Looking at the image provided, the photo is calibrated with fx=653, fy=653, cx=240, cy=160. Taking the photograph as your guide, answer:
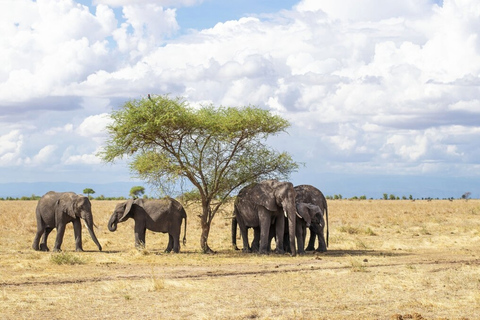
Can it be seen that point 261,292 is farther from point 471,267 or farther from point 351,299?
point 471,267

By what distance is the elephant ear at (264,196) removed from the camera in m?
24.7

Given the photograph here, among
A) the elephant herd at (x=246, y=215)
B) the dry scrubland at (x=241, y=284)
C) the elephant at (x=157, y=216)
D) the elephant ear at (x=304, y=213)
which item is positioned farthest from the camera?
the elephant at (x=157, y=216)

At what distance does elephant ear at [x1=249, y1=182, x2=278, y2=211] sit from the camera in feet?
80.9

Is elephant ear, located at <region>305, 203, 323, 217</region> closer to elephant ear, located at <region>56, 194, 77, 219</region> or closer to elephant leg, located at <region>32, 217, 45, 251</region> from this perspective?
elephant ear, located at <region>56, 194, 77, 219</region>

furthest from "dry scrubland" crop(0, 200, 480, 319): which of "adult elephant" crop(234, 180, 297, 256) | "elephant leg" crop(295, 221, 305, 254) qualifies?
"adult elephant" crop(234, 180, 297, 256)

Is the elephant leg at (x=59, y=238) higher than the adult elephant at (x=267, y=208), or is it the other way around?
the adult elephant at (x=267, y=208)

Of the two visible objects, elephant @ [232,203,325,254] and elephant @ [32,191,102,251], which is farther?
elephant @ [32,191,102,251]

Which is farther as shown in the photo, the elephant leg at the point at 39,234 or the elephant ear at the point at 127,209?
the elephant leg at the point at 39,234

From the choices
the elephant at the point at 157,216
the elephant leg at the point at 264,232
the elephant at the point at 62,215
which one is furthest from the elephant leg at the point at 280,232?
the elephant at the point at 62,215

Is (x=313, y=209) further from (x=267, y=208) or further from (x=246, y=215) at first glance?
(x=246, y=215)

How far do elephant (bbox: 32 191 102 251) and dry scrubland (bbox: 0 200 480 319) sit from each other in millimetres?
932

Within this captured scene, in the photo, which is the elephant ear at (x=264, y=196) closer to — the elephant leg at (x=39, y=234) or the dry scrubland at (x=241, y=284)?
the dry scrubland at (x=241, y=284)

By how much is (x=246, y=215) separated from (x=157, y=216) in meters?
3.53

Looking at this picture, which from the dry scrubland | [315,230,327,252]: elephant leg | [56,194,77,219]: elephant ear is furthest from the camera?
[315,230,327,252]: elephant leg
